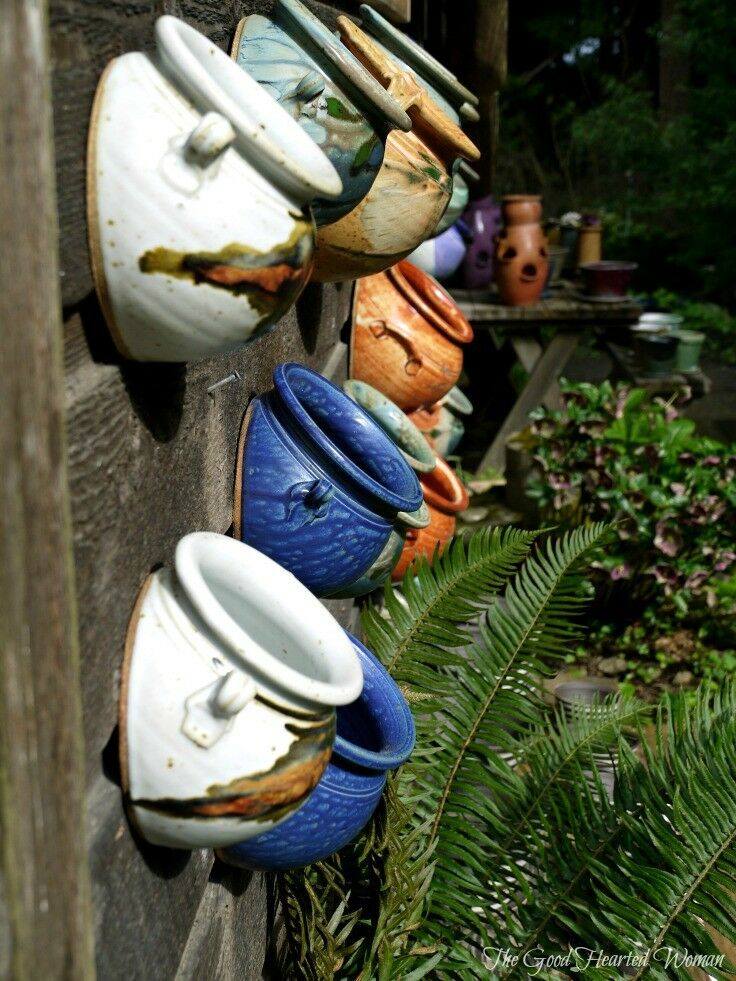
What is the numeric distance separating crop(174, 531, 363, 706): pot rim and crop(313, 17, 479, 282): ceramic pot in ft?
2.31

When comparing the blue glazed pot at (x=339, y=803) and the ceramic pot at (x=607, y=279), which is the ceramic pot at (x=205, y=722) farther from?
the ceramic pot at (x=607, y=279)

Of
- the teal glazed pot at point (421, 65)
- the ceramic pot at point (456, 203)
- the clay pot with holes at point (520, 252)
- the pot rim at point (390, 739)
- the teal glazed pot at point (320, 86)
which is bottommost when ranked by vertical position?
the clay pot with holes at point (520, 252)

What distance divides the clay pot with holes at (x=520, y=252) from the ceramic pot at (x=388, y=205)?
3.42 m

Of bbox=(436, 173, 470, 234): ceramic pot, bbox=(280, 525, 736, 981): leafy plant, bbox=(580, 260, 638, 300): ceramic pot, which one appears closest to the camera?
bbox=(280, 525, 736, 981): leafy plant

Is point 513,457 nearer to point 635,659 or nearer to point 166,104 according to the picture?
point 635,659

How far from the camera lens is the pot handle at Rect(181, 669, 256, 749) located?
0.92 m

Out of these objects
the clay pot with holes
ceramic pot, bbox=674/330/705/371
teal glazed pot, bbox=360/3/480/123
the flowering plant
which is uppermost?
teal glazed pot, bbox=360/3/480/123

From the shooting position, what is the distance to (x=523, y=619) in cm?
223

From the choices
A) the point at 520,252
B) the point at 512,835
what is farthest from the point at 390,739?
the point at 520,252

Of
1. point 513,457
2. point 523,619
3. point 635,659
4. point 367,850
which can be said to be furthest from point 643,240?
point 367,850

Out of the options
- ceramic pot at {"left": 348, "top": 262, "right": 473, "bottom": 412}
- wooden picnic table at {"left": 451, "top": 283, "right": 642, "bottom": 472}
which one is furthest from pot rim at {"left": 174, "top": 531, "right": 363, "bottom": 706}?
wooden picnic table at {"left": 451, "top": 283, "right": 642, "bottom": 472}

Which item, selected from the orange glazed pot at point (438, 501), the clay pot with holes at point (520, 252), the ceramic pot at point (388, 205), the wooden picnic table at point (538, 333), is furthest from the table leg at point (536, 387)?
the ceramic pot at point (388, 205)

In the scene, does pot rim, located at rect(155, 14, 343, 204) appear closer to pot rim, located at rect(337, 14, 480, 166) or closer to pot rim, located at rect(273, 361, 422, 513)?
pot rim, located at rect(273, 361, 422, 513)

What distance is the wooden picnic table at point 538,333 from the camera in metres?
5.26
